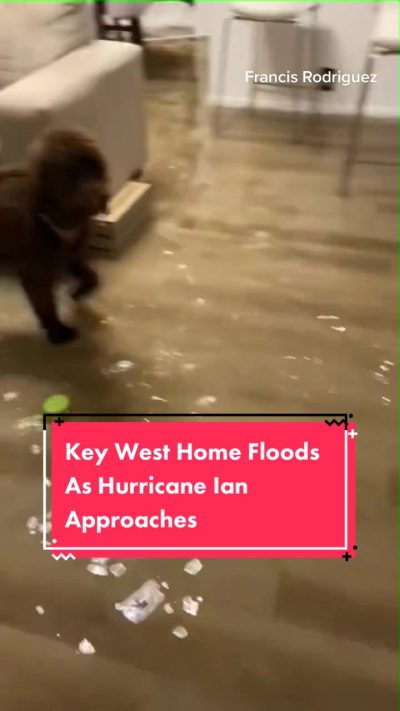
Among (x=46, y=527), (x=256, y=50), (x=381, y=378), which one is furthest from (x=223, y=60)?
(x=46, y=527)

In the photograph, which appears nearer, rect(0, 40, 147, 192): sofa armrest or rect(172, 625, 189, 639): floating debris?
rect(172, 625, 189, 639): floating debris

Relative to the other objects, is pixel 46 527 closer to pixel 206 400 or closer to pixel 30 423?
pixel 30 423

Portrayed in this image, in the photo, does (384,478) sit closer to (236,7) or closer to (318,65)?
(236,7)

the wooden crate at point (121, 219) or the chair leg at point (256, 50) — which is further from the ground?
the chair leg at point (256, 50)

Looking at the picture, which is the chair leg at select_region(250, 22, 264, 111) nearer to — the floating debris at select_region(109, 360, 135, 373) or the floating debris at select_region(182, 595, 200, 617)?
the floating debris at select_region(109, 360, 135, 373)

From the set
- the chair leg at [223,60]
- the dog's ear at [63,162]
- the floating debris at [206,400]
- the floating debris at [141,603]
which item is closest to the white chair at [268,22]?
the chair leg at [223,60]

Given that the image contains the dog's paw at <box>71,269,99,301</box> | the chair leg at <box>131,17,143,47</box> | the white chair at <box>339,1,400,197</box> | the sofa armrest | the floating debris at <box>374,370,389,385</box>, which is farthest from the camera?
the chair leg at <box>131,17,143,47</box>

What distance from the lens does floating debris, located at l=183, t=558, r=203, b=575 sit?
53.7 inches

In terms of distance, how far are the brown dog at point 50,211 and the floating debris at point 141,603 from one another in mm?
765

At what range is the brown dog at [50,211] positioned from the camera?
151 centimetres

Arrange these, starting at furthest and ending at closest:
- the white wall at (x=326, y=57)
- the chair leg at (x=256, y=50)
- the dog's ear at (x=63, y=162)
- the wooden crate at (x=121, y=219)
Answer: the chair leg at (x=256, y=50)
the white wall at (x=326, y=57)
the wooden crate at (x=121, y=219)
the dog's ear at (x=63, y=162)

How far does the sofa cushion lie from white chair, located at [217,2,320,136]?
2.59ft

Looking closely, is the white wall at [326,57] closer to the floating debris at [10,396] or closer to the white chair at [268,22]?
the white chair at [268,22]

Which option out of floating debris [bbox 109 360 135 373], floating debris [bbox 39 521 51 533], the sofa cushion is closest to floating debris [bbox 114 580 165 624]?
floating debris [bbox 39 521 51 533]
